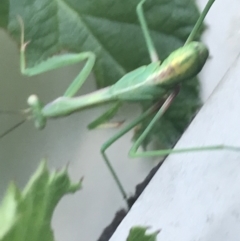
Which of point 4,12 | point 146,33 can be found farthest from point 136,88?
point 4,12

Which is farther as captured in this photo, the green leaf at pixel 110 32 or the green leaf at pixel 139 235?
the green leaf at pixel 110 32

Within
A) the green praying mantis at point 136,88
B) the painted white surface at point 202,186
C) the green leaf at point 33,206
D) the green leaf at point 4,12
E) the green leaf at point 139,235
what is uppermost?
the green leaf at point 4,12

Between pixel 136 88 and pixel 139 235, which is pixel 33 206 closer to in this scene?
pixel 139 235

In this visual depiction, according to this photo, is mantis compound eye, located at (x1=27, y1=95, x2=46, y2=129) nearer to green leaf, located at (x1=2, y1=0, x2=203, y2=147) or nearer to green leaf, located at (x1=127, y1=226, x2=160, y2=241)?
green leaf, located at (x1=2, y1=0, x2=203, y2=147)

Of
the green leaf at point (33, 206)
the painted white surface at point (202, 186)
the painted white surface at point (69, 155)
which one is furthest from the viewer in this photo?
the painted white surface at point (69, 155)

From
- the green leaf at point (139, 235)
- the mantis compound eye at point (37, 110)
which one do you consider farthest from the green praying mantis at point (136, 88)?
the green leaf at point (139, 235)

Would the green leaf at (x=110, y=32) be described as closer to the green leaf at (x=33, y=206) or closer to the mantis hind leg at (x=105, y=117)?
the mantis hind leg at (x=105, y=117)

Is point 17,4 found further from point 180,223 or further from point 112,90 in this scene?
point 180,223

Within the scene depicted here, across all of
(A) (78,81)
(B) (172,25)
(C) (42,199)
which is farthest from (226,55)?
(C) (42,199)
